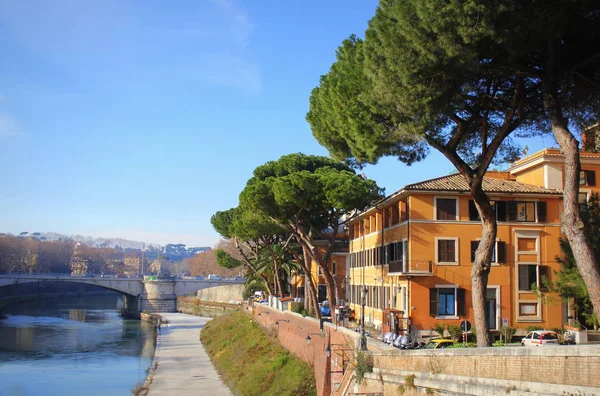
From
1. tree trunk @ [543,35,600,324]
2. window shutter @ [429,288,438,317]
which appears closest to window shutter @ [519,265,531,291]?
window shutter @ [429,288,438,317]

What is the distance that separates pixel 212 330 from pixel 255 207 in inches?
1049

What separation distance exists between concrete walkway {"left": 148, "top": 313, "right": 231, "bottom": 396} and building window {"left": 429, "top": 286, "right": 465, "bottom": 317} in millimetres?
11248

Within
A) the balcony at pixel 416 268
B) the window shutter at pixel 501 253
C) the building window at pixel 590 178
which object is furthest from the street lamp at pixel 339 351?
the building window at pixel 590 178

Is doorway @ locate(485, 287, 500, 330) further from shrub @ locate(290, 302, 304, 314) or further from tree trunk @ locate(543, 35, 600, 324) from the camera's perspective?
tree trunk @ locate(543, 35, 600, 324)

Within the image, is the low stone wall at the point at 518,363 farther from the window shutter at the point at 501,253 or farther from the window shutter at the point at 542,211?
the window shutter at the point at 542,211

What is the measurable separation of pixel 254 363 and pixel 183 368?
7.74 meters

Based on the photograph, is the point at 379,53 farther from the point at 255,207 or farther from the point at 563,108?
the point at 255,207

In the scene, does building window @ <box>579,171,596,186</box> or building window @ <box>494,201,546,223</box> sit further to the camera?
building window @ <box>579,171,596,186</box>

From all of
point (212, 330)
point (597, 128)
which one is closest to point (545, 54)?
point (597, 128)

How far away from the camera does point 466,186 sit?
2928 centimetres

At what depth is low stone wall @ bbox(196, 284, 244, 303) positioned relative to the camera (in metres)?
86.0

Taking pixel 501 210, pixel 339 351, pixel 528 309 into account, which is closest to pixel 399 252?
pixel 501 210

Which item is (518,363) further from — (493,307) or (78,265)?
(78,265)

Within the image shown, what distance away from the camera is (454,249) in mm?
28609
